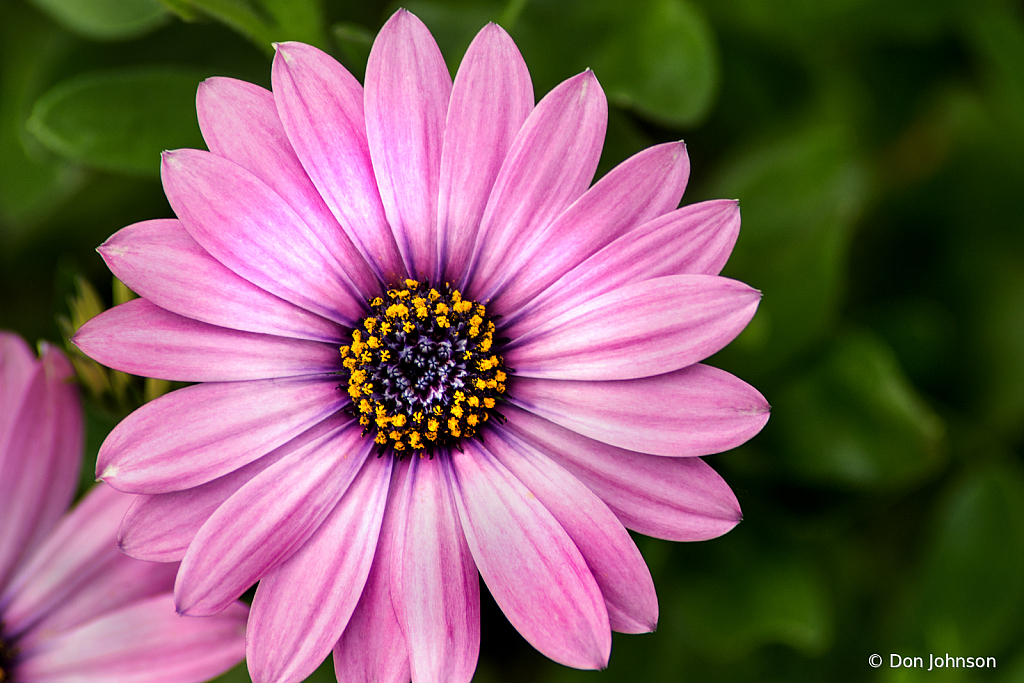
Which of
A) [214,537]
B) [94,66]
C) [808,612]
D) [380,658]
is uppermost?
[94,66]

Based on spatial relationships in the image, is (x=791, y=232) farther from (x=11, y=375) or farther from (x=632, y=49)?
(x=11, y=375)

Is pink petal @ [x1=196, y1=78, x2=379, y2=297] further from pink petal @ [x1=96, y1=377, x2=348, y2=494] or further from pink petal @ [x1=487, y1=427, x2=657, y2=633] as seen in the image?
pink petal @ [x1=487, y1=427, x2=657, y2=633]

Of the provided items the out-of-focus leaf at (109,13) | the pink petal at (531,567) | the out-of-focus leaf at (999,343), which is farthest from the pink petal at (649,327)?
the out-of-focus leaf at (999,343)

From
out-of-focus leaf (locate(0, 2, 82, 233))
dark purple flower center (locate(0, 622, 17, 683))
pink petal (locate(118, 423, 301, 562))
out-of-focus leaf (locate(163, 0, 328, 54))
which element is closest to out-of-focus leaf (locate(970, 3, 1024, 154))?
out-of-focus leaf (locate(163, 0, 328, 54))

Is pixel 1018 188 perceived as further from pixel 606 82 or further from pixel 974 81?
pixel 606 82

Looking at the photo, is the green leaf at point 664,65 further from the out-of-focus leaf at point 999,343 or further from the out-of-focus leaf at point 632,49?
the out-of-focus leaf at point 999,343

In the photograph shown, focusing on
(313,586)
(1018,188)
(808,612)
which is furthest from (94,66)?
(1018,188)
